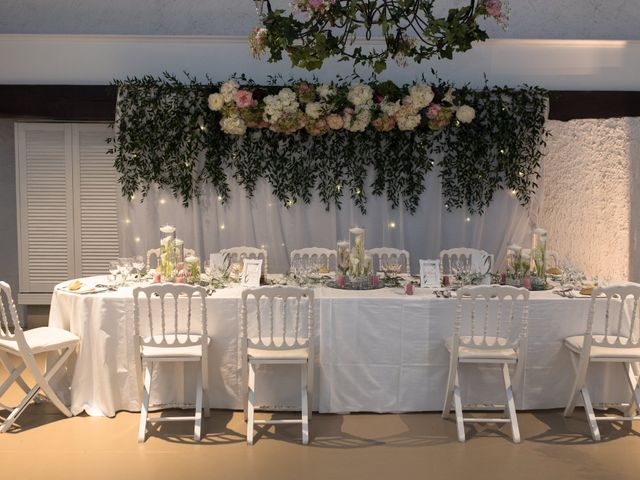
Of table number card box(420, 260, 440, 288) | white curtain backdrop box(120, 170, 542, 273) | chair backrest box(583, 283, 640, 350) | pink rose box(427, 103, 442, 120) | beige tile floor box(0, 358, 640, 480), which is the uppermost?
pink rose box(427, 103, 442, 120)

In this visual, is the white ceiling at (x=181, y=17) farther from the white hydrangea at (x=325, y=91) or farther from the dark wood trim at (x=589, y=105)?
the white hydrangea at (x=325, y=91)

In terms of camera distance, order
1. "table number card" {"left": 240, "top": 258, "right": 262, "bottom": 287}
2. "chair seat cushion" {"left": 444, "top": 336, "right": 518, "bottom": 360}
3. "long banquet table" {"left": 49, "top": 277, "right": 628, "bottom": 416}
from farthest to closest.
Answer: "table number card" {"left": 240, "top": 258, "right": 262, "bottom": 287} < "long banquet table" {"left": 49, "top": 277, "right": 628, "bottom": 416} < "chair seat cushion" {"left": 444, "top": 336, "right": 518, "bottom": 360}

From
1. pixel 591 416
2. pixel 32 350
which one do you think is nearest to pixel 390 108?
pixel 591 416

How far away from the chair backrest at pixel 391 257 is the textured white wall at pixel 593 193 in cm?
158

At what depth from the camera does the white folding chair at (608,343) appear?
4453 millimetres

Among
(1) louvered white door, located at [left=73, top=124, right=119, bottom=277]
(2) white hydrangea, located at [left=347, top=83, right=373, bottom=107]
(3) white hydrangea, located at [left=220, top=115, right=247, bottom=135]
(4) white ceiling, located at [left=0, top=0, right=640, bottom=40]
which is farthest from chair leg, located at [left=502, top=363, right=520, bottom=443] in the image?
(1) louvered white door, located at [left=73, top=124, right=119, bottom=277]

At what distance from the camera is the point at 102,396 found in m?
4.86

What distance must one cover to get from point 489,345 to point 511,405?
44 centimetres

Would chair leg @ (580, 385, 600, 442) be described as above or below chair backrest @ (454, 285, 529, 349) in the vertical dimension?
below

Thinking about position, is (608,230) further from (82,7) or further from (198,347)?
(82,7)

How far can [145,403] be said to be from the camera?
454 centimetres

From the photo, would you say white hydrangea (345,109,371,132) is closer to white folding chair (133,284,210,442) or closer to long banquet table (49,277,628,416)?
long banquet table (49,277,628,416)

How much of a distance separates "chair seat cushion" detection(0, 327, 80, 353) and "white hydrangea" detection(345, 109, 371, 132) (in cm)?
313

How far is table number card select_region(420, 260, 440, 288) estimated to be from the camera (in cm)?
523
